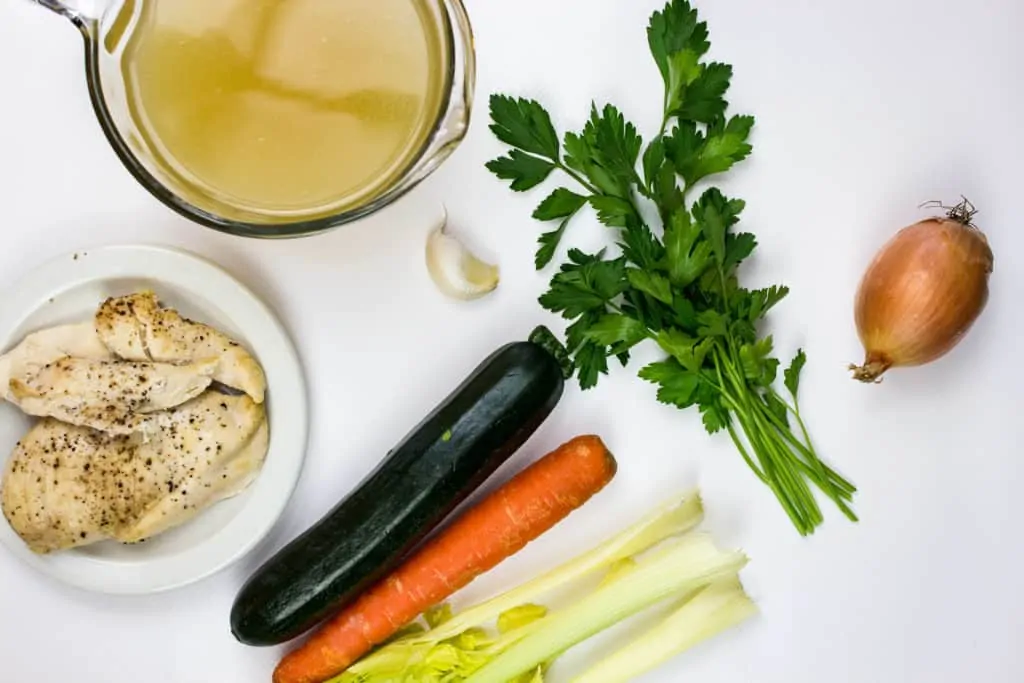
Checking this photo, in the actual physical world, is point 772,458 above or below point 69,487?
below

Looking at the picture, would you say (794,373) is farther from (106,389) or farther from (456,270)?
(106,389)

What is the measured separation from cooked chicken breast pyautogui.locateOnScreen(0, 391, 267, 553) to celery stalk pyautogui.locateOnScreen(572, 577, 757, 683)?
0.58 meters

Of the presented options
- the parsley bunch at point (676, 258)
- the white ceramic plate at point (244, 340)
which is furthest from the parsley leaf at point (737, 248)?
the white ceramic plate at point (244, 340)

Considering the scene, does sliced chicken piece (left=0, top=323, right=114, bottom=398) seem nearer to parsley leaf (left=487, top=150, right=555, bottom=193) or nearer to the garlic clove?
the garlic clove

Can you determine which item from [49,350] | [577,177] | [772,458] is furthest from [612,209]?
[49,350]

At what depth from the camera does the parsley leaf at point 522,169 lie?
149 centimetres

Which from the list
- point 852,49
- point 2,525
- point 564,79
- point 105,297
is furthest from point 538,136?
point 2,525

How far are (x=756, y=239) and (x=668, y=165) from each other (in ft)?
0.65

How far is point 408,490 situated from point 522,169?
1.53 ft

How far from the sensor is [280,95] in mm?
1228

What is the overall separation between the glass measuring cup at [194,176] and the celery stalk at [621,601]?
0.65 metres

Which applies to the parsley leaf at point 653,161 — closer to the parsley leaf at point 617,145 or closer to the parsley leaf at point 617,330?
the parsley leaf at point 617,145

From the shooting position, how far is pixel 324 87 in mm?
1228

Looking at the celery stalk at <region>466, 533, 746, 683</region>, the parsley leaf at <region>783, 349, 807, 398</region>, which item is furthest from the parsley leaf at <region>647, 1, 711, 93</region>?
the celery stalk at <region>466, 533, 746, 683</region>
